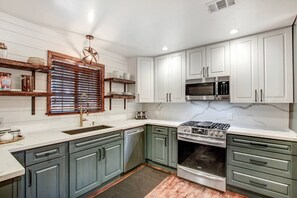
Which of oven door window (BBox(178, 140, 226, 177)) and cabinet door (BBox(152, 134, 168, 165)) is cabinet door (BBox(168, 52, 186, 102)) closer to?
cabinet door (BBox(152, 134, 168, 165))

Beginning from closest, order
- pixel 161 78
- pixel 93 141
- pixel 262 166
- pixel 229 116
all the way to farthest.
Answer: pixel 262 166
pixel 93 141
pixel 229 116
pixel 161 78

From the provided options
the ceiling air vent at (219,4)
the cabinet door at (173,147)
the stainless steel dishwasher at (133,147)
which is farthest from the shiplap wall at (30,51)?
the ceiling air vent at (219,4)

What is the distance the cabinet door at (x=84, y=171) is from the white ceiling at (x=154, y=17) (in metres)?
1.76

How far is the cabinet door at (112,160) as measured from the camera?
2.31m

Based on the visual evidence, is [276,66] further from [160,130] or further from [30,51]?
[30,51]

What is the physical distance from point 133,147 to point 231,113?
1.92 metres

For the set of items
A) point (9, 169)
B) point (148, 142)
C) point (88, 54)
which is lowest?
point (148, 142)

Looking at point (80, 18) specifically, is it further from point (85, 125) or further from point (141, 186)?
point (141, 186)

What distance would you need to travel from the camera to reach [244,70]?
95.1 inches

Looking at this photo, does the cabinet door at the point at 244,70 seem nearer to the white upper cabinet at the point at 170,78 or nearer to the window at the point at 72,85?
the white upper cabinet at the point at 170,78

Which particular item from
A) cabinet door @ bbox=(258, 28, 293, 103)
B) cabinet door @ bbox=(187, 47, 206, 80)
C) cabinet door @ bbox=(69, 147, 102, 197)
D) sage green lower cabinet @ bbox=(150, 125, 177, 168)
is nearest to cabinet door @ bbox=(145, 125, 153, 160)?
sage green lower cabinet @ bbox=(150, 125, 177, 168)

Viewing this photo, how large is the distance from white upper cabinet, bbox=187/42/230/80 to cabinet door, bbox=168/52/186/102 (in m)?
0.13

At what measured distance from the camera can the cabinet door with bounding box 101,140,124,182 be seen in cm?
231

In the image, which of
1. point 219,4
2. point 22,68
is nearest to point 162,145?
point 219,4
